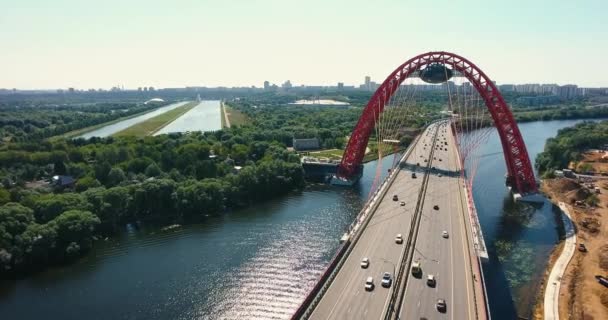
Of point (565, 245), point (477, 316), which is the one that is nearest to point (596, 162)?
point (565, 245)

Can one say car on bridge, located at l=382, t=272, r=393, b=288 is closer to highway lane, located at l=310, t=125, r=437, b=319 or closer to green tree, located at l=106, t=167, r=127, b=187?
highway lane, located at l=310, t=125, r=437, b=319

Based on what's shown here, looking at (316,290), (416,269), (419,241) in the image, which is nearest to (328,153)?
(419,241)

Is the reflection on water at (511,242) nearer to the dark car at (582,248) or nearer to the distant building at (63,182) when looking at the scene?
the dark car at (582,248)

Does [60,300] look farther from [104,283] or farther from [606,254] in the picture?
[606,254]

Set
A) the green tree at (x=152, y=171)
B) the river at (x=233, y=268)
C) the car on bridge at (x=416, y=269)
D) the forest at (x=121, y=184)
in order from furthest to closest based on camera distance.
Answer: the green tree at (x=152, y=171)
the forest at (x=121, y=184)
the river at (x=233, y=268)
the car on bridge at (x=416, y=269)

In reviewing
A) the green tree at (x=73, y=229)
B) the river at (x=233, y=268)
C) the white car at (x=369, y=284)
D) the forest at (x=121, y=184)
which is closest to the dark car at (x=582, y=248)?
the river at (x=233, y=268)

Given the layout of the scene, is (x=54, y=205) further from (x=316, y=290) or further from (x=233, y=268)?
(x=316, y=290)

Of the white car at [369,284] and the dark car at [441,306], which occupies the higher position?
the white car at [369,284]

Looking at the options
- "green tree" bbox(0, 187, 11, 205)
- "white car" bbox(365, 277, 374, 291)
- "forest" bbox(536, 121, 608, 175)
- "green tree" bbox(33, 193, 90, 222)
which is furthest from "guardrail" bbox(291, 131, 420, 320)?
"forest" bbox(536, 121, 608, 175)

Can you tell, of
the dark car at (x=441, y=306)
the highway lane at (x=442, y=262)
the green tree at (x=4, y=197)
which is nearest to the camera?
the dark car at (x=441, y=306)
